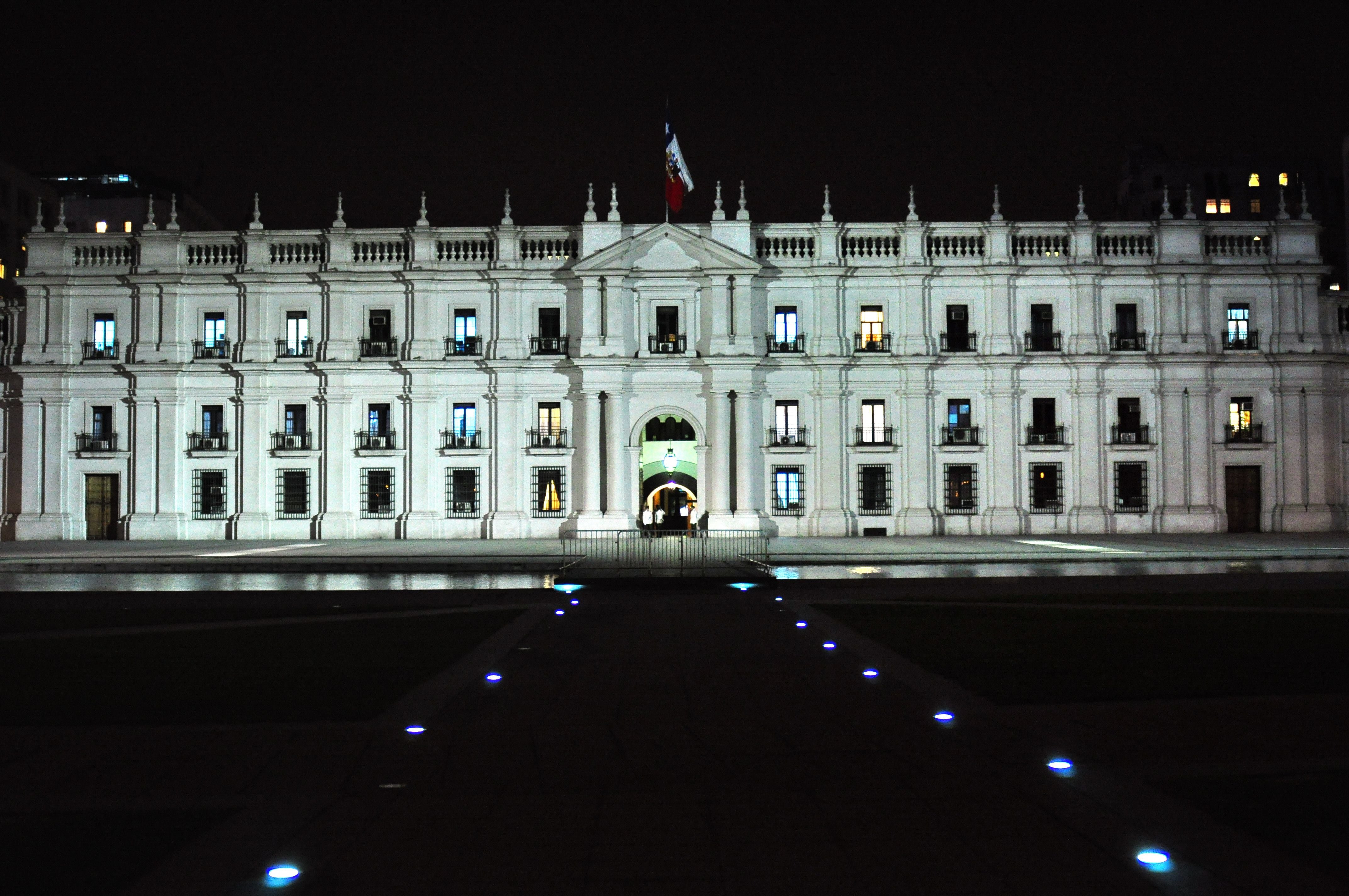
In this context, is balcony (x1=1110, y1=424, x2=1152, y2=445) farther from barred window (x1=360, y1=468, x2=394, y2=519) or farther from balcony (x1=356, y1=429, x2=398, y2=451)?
barred window (x1=360, y1=468, x2=394, y2=519)

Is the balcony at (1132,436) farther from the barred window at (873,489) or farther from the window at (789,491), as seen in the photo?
the window at (789,491)

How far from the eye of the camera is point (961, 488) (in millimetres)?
45250

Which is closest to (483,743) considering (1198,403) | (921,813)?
(921,813)

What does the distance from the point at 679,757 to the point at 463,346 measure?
38608 mm

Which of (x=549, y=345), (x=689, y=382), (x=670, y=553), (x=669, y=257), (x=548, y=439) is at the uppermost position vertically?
(x=669, y=257)

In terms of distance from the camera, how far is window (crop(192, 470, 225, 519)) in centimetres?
4575

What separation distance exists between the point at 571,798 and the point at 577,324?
38537 millimetres

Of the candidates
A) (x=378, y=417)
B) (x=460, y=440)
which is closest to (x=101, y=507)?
(x=378, y=417)

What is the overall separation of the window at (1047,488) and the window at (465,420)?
897 inches

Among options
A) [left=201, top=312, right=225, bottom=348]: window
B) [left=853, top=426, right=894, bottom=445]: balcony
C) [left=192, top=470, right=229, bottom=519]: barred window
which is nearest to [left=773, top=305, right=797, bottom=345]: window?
[left=853, top=426, right=894, bottom=445]: balcony

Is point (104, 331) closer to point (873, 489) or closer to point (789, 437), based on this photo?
point (789, 437)

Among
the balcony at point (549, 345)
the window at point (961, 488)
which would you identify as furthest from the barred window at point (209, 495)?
the window at point (961, 488)

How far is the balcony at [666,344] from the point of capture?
44.9m

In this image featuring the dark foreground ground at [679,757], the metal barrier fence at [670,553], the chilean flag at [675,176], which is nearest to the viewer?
→ the dark foreground ground at [679,757]
